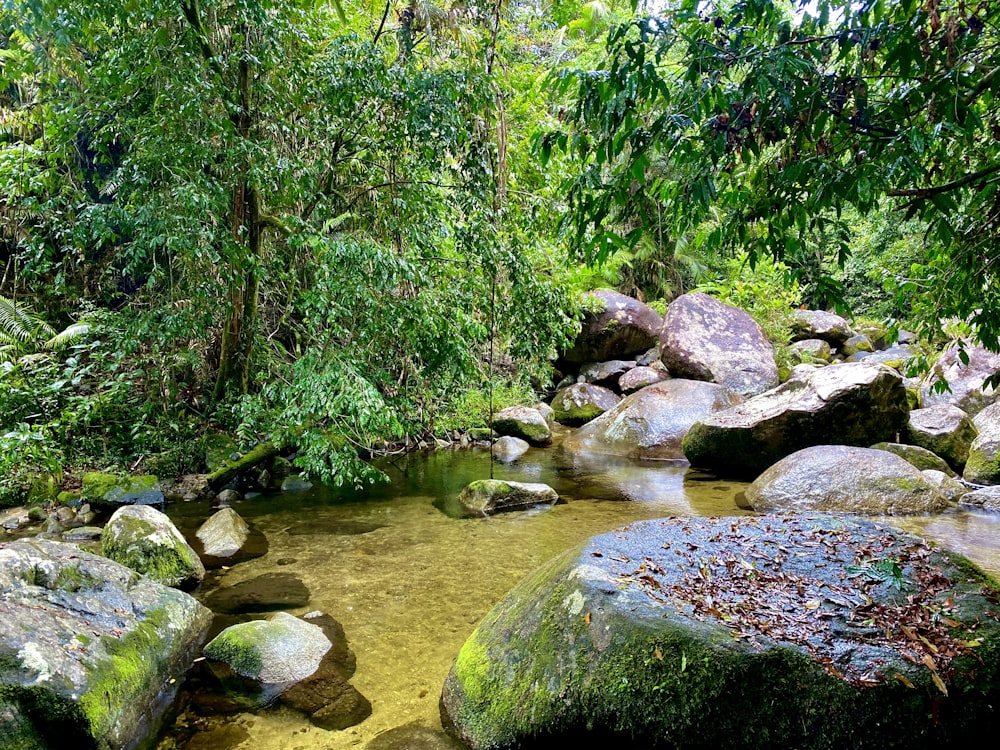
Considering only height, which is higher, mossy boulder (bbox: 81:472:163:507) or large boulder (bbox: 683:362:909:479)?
large boulder (bbox: 683:362:909:479)

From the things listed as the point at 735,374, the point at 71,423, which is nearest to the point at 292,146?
the point at 71,423

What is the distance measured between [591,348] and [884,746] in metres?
12.0

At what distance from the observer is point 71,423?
267 inches

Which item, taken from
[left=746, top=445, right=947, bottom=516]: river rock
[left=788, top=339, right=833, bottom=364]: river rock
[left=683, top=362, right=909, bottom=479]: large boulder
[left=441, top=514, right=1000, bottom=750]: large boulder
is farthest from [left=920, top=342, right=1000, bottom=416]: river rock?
[left=441, top=514, right=1000, bottom=750]: large boulder

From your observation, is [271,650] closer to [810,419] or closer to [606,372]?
[810,419]

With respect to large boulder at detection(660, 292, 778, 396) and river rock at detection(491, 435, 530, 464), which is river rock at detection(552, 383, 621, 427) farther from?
river rock at detection(491, 435, 530, 464)

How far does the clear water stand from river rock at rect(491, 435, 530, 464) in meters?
0.86

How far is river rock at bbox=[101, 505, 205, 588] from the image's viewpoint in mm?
4340

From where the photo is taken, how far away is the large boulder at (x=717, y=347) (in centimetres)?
1109

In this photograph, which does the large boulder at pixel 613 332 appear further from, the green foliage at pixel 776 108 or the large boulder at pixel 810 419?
the green foliage at pixel 776 108

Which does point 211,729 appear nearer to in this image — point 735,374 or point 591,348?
point 735,374

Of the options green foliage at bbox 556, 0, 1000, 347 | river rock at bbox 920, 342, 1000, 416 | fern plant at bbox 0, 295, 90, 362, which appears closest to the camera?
green foliage at bbox 556, 0, 1000, 347

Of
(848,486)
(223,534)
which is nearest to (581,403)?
(848,486)

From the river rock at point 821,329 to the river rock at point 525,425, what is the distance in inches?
310
